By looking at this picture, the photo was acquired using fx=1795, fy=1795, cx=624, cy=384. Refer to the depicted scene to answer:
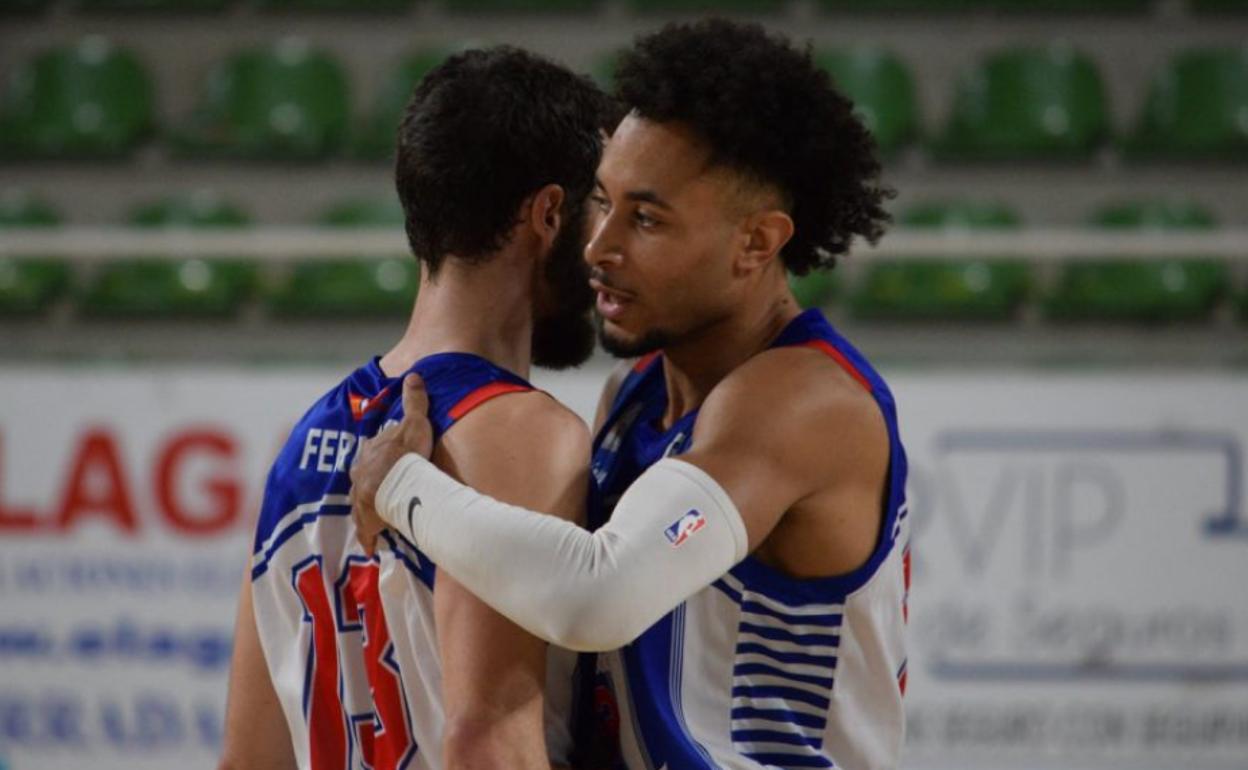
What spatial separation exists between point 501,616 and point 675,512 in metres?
0.22

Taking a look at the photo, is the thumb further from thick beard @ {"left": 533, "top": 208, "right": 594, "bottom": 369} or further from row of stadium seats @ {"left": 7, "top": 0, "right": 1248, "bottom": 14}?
row of stadium seats @ {"left": 7, "top": 0, "right": 1248, "bottom": 14}

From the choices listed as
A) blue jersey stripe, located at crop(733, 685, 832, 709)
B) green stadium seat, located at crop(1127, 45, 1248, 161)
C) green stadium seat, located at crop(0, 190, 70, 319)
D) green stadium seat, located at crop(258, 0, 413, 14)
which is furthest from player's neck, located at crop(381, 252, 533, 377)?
green stadium seat, located at crop(258, 0, 413, 14)

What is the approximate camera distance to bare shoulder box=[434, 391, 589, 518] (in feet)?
6.59

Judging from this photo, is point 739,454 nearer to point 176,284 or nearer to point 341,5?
point 176,284

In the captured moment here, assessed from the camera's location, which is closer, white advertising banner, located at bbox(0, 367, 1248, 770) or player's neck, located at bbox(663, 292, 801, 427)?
player's neck, located at bbox(663, 292, 801, 427)

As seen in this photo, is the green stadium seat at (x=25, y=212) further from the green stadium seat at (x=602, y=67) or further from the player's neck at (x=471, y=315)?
the player's neck at (x=471, y=315)

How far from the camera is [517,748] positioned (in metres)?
1.94

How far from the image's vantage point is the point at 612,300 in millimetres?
2234

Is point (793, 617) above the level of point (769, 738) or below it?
above

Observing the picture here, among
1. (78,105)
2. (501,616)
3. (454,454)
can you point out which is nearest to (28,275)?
(78,105)

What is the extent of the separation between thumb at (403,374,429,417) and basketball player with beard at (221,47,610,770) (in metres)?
0.01

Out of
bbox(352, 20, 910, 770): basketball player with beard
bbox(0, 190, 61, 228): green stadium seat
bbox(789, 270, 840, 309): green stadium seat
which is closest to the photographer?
bbox(352, 20, 910, 770): basketball player with beard

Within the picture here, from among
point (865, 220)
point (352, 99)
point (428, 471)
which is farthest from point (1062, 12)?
point (428, 471)

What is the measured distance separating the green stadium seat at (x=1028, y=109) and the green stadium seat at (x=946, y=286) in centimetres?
50
